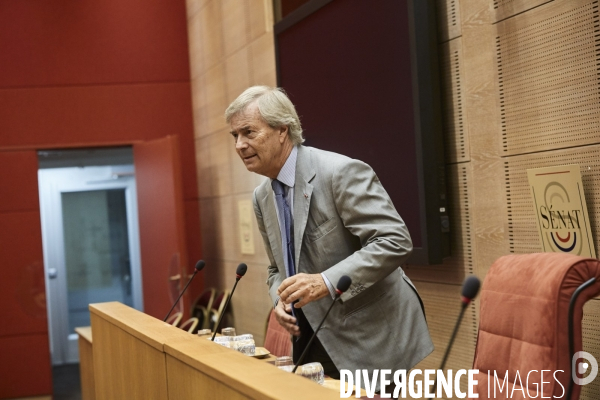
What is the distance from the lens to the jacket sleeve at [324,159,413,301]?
215cm

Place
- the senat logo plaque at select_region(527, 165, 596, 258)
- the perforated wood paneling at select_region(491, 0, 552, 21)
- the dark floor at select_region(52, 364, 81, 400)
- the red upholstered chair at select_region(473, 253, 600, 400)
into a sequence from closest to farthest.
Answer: the red upholstered chair at select_region(473, 253, 600, 400)
the senat logo plaque at select_region(527, 165, 596, 258)
the perforated wood paneling at select_region(491, 0, 552, 21)
the dark floor at select_region(52, 364, 81, 400)

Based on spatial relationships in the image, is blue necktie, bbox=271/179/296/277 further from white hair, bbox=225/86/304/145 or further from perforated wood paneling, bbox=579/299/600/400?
perforated wood paneling, bbox=579/299/600/400

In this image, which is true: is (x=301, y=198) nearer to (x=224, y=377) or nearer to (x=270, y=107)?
(x=270, y=107)

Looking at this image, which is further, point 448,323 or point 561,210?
point 448,323

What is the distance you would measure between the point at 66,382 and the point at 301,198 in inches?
222

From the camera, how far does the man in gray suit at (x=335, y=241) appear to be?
222cm

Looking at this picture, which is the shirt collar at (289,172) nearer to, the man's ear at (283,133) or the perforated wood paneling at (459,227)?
the man's ear at (283,133)

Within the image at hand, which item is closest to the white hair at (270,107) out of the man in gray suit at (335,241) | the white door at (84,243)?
the man in gray suit at (335,241)

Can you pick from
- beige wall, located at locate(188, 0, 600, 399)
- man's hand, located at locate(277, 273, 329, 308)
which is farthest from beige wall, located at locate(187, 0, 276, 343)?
man's hand, located at locate(277, 273, 329, 308)

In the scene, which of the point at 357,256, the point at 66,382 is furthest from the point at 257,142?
the point at 66,382

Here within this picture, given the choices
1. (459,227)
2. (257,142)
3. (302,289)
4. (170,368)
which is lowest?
(170,368)

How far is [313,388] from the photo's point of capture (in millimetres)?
1334

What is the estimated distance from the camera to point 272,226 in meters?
2.49

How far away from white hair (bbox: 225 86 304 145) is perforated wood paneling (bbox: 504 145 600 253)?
0.88 m
